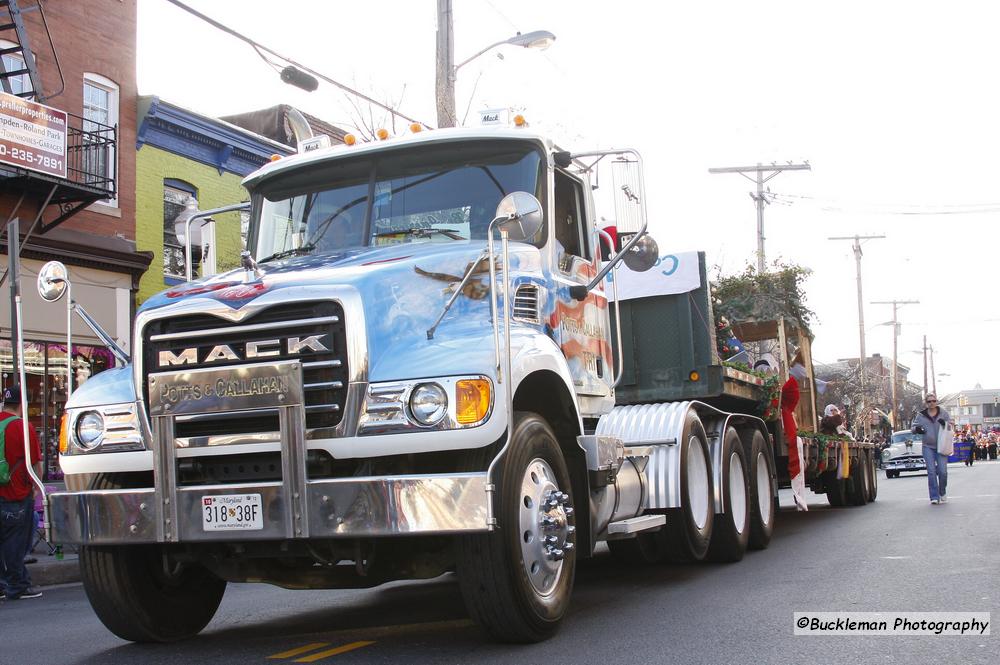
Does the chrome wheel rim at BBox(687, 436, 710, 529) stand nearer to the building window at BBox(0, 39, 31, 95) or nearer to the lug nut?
the lug nut

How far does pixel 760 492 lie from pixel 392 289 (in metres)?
6.46

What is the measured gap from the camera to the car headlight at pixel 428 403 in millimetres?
5297

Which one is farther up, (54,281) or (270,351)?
(54,281)

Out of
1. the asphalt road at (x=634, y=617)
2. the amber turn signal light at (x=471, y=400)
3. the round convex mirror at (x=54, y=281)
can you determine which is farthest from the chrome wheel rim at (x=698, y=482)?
the round convex mirror at (x=54, y=281)

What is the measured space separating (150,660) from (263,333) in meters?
1.89

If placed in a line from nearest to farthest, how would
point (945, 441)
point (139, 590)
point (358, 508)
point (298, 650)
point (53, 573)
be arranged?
point (358, 508)
point (298, 650)
point (139, 590)
point (53, 573)
point (945, 441)

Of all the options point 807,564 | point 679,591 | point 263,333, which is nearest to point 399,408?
point 263,333

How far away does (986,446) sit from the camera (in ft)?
235

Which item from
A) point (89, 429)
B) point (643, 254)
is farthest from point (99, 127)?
point (89, 429)

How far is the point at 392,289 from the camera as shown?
5.83 meters

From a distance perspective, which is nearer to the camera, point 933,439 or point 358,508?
point 358,508

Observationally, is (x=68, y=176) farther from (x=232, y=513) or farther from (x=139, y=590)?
(x=232, y=513)

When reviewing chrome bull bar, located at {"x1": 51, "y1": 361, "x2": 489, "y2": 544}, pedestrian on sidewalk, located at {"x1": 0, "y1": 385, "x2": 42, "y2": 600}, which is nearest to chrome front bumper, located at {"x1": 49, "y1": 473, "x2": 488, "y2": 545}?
chrome bull bar, located at {"x1": 51, "y1": 361, "x2": 489, "y2": 544}

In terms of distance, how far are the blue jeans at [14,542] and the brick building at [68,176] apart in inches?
309
